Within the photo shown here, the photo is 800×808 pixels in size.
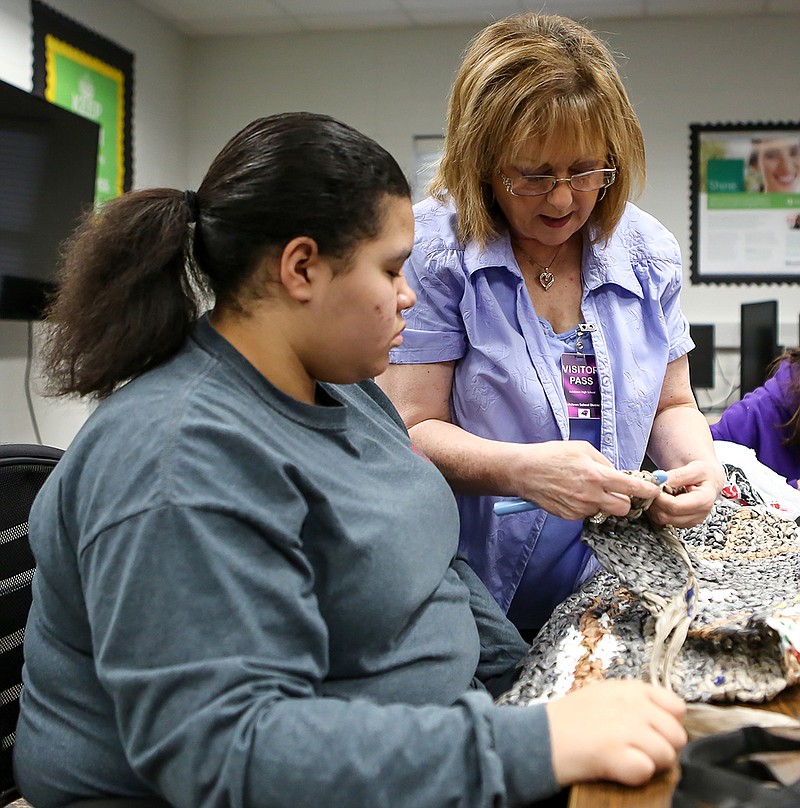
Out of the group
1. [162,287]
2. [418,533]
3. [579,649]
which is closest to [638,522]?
[579,649]

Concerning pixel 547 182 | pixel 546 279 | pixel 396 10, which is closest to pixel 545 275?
pixel 546 279

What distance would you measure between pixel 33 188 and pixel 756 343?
10.1 feet

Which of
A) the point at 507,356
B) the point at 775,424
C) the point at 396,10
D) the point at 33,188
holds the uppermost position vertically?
the point at 396,10

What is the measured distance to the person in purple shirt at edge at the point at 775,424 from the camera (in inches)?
95.3

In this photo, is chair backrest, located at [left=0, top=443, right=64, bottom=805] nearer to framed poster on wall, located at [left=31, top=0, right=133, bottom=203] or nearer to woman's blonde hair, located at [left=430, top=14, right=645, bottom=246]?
woman's blonde hair, located at [left=430, top=14, right=645, bottom=246]

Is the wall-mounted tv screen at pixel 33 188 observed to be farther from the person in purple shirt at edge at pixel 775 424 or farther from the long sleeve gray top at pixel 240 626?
the long sleeve gray top at pixel 240 626

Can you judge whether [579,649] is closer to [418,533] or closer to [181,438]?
[418,533]

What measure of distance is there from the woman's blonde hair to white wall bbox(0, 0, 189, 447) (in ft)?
7.58

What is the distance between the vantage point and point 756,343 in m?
4.04

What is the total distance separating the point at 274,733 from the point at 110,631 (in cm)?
15

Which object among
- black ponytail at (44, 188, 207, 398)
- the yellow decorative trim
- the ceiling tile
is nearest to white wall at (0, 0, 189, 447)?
the yellow decorative trim

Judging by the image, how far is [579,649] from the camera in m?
1.08

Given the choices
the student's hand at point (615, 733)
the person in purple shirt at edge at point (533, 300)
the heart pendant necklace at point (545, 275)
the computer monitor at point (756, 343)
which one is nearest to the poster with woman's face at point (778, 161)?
the computer monitor at point (756, 343)

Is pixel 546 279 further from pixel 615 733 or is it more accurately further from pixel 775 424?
pixel 775 424
